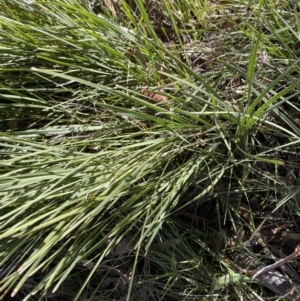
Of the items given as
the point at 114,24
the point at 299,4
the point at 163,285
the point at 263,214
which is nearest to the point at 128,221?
the point at 163,285

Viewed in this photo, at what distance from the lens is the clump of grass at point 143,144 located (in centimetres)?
123

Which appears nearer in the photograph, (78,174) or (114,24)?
(78,174)

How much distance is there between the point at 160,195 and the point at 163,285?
0.26m

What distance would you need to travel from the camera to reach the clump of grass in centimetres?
123

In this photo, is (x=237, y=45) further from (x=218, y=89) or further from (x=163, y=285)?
(x=163, y=285)

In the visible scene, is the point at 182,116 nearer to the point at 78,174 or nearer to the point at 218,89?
the point at 218,89

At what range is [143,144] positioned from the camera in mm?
1234

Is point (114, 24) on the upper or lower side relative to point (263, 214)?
upper

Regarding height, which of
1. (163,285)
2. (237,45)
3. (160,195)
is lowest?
(163,285)

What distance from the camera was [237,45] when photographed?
1.42 m

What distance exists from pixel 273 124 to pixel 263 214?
0.84 feet

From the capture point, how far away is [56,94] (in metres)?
1.44

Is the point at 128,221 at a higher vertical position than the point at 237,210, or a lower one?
higher

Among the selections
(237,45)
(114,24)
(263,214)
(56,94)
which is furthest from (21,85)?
(263,214)
